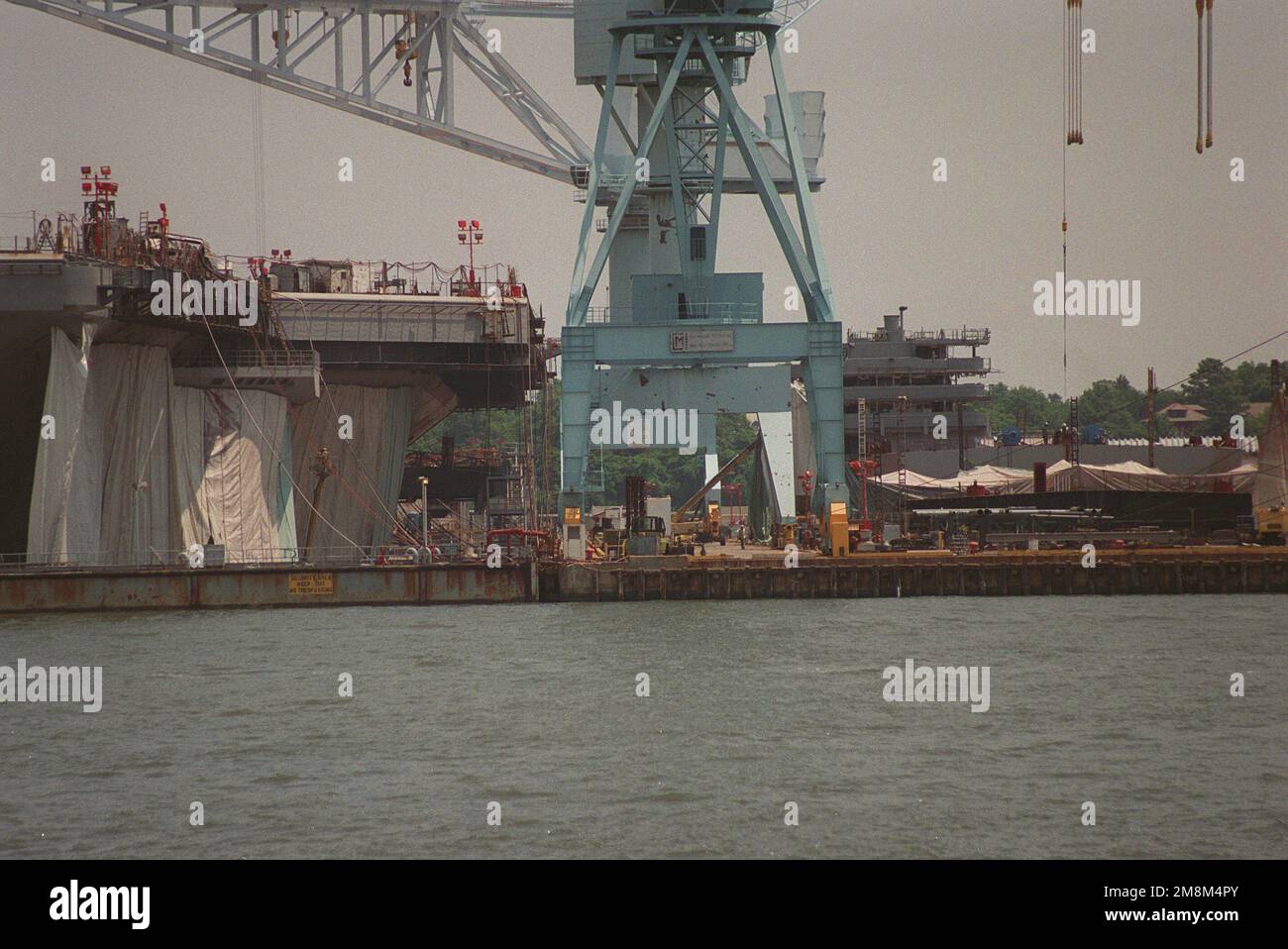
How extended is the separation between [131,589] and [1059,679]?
1317 inches

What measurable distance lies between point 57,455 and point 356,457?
102 feet

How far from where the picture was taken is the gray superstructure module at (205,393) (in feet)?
211

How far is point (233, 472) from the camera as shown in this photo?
77.2 meters

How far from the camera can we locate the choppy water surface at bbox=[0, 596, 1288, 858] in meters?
28.5

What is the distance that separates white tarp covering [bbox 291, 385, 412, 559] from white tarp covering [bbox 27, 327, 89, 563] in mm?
25474

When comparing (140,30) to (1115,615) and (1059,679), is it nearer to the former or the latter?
(1115,615)

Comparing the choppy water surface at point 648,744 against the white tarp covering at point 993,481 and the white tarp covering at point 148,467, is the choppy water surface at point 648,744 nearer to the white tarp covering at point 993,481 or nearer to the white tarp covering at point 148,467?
the white tarp covering at point 148,467

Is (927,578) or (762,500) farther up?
(762,500)

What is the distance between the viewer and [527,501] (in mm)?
99625

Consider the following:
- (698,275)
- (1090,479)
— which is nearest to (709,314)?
(698,275)

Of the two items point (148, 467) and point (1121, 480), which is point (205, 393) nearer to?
point (148, 467)

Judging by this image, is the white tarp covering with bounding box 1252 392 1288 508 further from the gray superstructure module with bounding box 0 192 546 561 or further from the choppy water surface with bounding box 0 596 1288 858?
the gray superstructure module with bounding box 0 192 546 561

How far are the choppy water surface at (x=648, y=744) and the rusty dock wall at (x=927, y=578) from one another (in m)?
11.4
